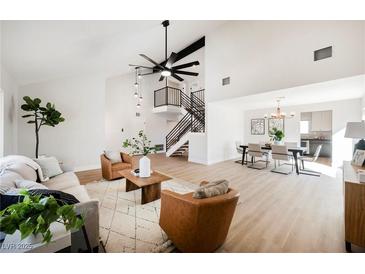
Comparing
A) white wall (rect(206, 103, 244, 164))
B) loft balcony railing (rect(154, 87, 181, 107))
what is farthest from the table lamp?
loft balcony railing (rect(154, 87, 181, 107))

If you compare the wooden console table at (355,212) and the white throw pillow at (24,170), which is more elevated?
the white throw pillow at (24,170)

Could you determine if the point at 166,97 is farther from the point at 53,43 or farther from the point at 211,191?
the point at 211,191

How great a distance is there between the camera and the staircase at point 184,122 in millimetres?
7293

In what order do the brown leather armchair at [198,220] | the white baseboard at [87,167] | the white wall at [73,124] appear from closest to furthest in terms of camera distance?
1. the brown leather armchair at [198,220]
2. the white wall at [73,124]
3. the white baseboard at [87,167]

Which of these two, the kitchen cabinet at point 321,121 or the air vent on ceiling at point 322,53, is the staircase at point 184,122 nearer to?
the air vent on ceiling at point 322,53

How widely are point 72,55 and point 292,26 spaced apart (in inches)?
197

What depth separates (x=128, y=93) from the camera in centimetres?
792

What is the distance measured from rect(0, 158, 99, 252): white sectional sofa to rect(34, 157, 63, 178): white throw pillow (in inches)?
3.9

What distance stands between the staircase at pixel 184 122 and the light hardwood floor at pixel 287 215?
3.50 meters

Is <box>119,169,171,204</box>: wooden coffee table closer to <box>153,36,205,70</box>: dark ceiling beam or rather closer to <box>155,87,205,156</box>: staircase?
<box>155,87,205,156</box>: staircase

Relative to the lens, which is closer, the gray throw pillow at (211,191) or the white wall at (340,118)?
the gray throw pillow at (211,191)

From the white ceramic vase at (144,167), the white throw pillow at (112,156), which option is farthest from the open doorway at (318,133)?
the white throw pillow at (112,156)
